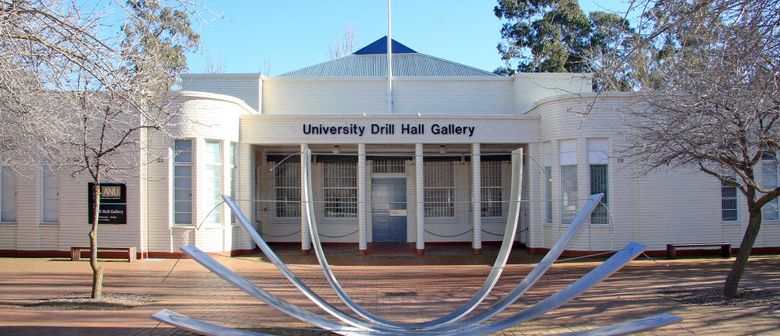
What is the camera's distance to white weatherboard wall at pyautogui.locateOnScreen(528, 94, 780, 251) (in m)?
17.3

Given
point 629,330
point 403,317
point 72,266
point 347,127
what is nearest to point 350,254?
point 347,127

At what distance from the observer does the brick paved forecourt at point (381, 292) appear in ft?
29.5

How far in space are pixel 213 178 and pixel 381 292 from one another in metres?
7.52

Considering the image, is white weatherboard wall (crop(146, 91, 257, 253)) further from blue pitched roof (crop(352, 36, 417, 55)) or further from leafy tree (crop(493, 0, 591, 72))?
leafy tree (crop(493, 0, 591, 72))

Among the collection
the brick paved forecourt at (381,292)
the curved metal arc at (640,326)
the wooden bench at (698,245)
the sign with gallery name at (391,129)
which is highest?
the sign with gallery name at (391,129)

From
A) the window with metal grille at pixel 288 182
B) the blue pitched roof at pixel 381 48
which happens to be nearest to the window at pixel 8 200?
the window with metal grille at pixel 288 182

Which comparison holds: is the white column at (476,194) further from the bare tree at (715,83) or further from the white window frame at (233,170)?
the white window frame at (233,170)

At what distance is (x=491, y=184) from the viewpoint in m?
22.0

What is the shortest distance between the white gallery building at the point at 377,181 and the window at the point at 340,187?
0.04 meters

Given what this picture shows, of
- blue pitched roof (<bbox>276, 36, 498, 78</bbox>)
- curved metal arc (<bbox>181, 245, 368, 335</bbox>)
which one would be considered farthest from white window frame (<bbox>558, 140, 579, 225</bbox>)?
curved metal arc (<bbox>181, 245, 368, 335</bbox>)

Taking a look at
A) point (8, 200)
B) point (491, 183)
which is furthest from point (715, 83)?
point (8, 200)

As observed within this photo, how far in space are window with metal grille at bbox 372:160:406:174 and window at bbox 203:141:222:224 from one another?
5.82 meters

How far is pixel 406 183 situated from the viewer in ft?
71.9

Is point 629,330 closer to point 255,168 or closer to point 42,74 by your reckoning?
point 42,74
